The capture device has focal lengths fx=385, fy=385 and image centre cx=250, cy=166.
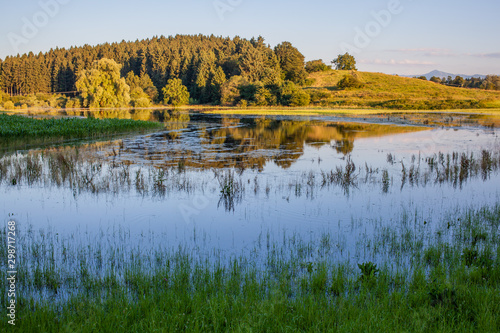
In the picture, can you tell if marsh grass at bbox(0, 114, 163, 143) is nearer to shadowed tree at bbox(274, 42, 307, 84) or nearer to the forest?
the forest

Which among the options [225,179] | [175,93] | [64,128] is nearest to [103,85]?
[175,93]

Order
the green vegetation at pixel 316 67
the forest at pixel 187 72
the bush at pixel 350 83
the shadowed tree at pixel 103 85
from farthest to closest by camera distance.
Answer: the green vegetation at pixel 316 67
the bush at pixel 350 83
the forest at pixel 187 72
the shadowed tree at pixel 103 85

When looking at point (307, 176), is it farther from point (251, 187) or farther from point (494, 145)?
point (494, 145)

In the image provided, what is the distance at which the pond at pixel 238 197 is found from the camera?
848cm

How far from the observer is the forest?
82.5 metres

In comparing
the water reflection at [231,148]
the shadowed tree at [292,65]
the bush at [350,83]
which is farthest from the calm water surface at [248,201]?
the shadowed tree at [292,65]

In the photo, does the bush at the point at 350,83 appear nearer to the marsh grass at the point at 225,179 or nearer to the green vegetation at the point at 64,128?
the green vegetation at the point at 64,128

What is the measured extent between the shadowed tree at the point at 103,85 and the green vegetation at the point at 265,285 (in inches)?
2668

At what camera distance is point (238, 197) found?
11.5 metres

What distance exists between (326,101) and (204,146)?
196 ft

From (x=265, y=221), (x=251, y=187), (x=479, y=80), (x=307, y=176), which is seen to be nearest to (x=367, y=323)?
(x=265, y=221)

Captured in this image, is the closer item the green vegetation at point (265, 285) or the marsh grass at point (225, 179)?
the green vegetation at point (265, 285)

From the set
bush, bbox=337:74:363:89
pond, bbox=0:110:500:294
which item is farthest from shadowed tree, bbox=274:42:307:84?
pond, bbox=0:110:500:294

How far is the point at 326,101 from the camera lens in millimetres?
79250
